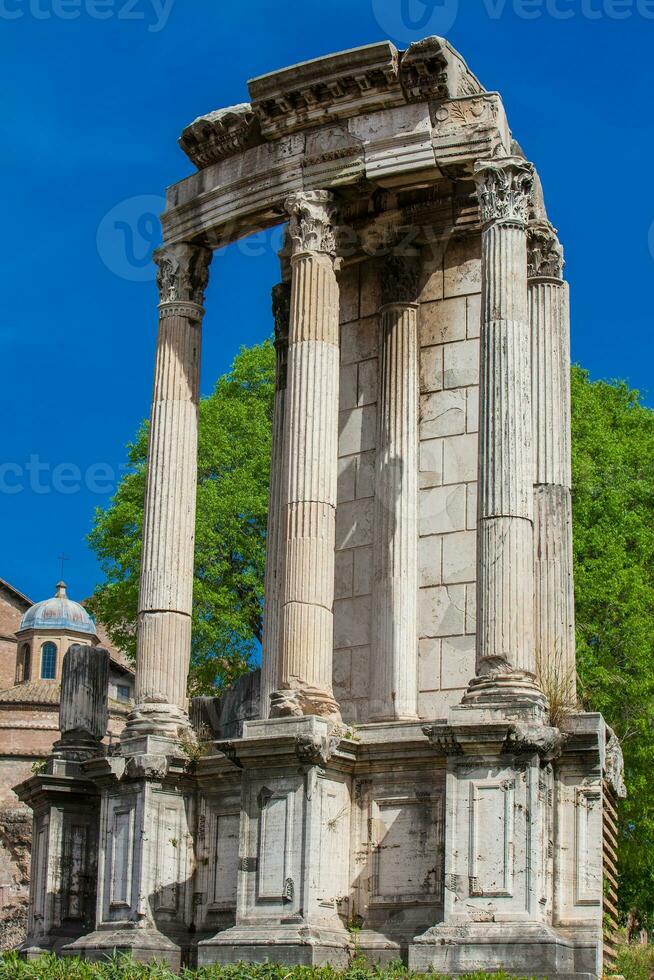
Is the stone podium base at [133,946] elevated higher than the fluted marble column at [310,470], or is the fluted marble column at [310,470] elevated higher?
the fluted marble column at [310,470]

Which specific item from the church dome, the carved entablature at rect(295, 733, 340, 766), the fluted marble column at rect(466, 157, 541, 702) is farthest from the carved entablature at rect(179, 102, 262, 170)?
the church dome

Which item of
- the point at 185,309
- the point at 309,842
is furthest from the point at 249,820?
the point at 185,309

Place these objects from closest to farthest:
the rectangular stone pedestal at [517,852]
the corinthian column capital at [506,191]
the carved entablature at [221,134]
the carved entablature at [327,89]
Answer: the rectangular stone pedestal at [517,852], the corinthian column capital at [506,191], the carved entablature at [327,89], the carved entablature at [221,134]

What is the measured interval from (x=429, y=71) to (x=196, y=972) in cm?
1175

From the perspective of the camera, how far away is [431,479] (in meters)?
21.7

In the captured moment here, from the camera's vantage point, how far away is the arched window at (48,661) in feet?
246

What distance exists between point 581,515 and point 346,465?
12531 millimetres

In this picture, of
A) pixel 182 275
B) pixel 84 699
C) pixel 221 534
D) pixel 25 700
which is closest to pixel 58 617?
pixel 25 700

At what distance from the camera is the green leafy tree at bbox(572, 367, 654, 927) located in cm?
3125

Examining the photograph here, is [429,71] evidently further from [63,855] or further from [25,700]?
[25,700]

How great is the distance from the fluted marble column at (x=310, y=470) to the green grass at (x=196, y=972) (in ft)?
10.7

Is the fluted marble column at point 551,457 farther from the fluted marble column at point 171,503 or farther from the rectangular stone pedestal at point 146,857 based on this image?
the rectangular stone pedestal at point 146,857

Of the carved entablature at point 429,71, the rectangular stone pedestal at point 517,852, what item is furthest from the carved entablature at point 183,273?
the rectangular stone pedestal at point 517,852

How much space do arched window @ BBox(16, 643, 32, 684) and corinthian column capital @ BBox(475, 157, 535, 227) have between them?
58864 millimetres
